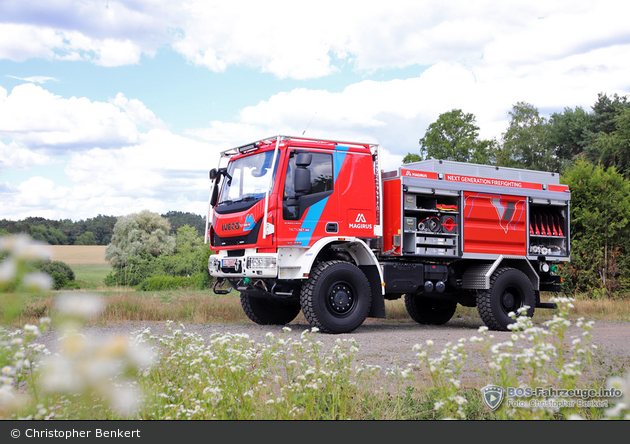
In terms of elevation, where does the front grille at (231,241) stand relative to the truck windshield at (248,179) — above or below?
below

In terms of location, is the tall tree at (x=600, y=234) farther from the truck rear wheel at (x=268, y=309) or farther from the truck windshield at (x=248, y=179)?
the truck windshield at (x=248, y=179)

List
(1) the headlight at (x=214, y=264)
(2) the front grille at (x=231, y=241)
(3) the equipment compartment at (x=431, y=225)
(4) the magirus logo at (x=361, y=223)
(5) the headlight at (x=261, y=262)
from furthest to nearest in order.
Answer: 1. (3) the equipment compartment at (x=431, y=225)
2. (1) the headlight at (x=214, y=264)
3. (4) the magirus logo at (x=361, y=223)
4. (2) the front grille at (x=231, y=241)
5. (5) the headlight at (x=261, y=262)

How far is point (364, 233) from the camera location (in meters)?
9.47

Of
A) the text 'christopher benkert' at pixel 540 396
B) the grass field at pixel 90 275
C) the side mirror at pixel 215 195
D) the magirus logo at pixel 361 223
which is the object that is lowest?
the grass field at pixel 90 275

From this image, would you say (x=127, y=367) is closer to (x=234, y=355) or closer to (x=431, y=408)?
(x=234, y=355)

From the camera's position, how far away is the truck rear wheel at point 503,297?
10.4 metres

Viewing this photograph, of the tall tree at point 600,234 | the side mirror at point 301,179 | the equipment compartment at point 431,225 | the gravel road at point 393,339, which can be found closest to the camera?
the gravel road at point 393,339

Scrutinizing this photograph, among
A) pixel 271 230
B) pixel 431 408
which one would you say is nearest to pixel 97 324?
pixel 271 230

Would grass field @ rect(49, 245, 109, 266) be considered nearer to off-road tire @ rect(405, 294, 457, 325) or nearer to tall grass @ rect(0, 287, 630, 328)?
tall grass @ rect(0, 287, 630, 328)

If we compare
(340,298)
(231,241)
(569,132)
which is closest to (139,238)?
(569,132)

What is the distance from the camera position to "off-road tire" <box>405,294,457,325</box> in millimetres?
12211

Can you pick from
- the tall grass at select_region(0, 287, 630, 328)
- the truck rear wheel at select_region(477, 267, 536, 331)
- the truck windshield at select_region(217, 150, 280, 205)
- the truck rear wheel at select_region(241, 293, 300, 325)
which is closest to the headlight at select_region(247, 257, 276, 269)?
the truck windshield at select_region(217, 150, 280, 205)

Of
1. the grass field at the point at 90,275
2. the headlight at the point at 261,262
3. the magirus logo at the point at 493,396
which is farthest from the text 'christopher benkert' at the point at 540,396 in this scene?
the grass field at the point at 90,275

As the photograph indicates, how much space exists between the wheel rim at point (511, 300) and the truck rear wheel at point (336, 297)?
323 cm
